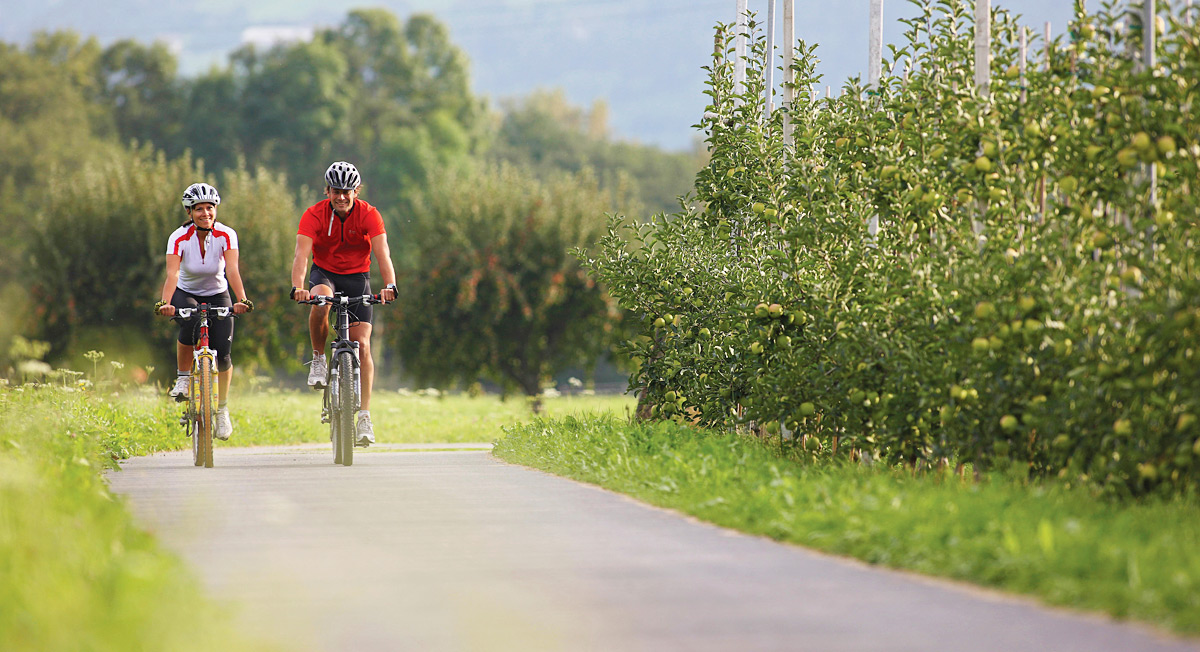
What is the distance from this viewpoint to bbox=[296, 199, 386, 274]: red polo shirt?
10.7m

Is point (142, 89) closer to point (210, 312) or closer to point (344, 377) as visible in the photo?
point (210, 312)

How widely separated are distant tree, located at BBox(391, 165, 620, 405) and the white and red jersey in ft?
73.8

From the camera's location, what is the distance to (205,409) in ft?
34.6

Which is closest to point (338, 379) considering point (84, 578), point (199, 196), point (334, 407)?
Answer: point (334, 407)

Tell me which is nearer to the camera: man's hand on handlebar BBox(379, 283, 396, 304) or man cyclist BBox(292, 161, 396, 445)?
man's hand on handlebar BBox(379, 283, 396, 304)

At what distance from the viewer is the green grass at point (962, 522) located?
190 inches

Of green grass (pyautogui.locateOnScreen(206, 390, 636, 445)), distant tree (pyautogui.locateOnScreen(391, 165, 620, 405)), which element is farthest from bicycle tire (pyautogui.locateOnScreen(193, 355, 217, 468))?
distant tree (pyautogui.locateOnScreen(391, 165, 620, 405))

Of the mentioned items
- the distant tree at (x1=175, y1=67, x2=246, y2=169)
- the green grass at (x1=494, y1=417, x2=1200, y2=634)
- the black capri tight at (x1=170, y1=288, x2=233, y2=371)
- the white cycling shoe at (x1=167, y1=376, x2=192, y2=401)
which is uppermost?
the distant tree at (x1=175, y1=67, x2=246, y2=169)

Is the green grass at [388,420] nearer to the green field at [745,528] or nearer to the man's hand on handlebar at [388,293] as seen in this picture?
the man's hand on handlebar at [388,293]

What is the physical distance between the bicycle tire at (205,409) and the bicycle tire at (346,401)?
3.10ft

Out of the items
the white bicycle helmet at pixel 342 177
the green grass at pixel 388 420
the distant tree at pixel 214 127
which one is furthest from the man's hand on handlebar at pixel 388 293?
the distant tree at pixel 214 127

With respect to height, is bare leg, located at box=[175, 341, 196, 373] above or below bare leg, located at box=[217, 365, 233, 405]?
above

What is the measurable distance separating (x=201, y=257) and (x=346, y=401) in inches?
66.6

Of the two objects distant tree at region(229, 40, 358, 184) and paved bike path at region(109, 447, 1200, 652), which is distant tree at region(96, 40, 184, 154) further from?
paved bike path at region(109, 447, 1200, 652)
